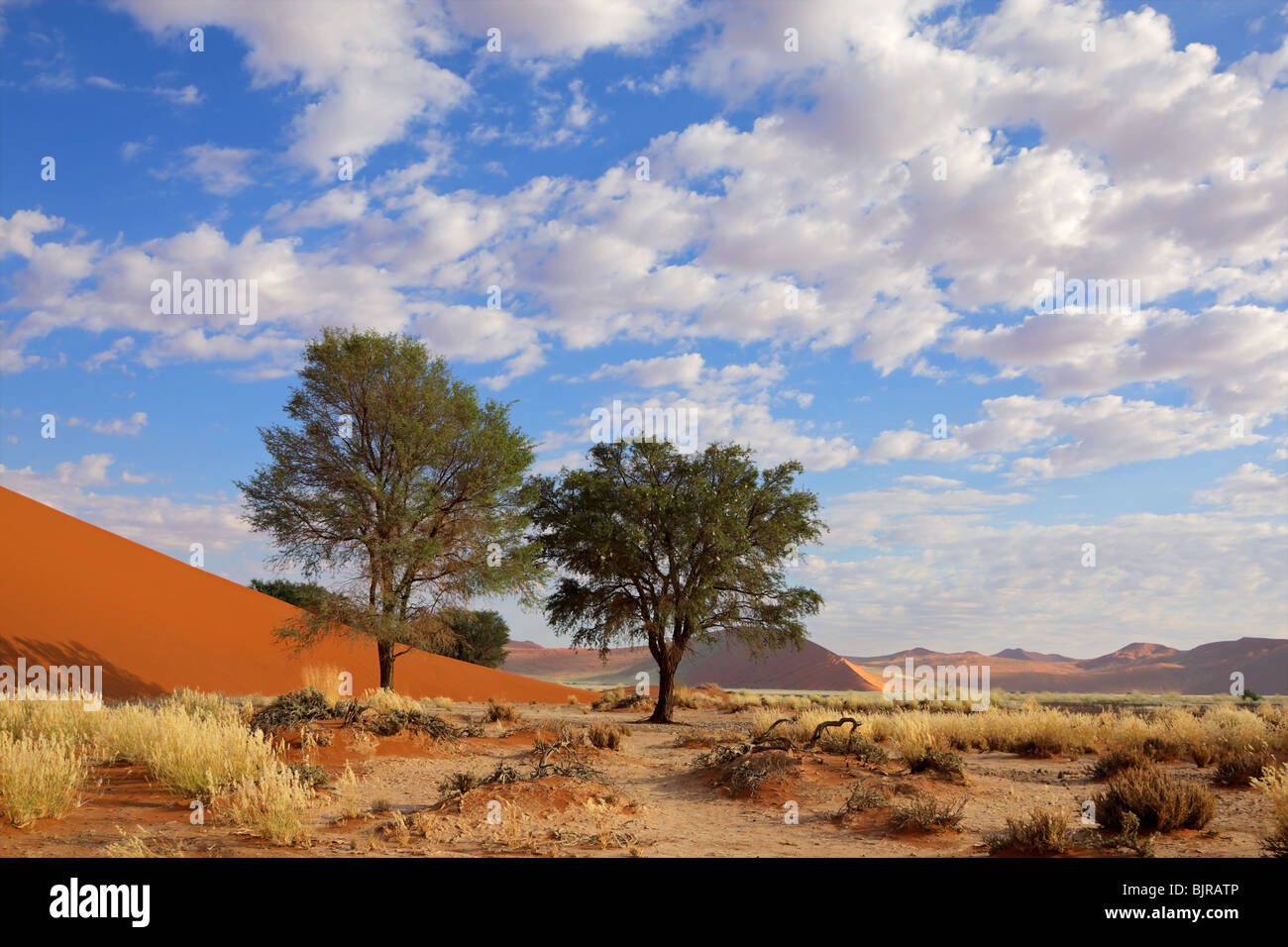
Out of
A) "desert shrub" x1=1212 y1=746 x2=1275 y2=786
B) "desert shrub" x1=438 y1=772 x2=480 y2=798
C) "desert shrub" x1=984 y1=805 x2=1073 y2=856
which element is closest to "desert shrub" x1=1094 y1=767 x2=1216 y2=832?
"desert shrub" x1=984 y1=805 x2=1073 y2=856

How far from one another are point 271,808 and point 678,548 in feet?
61.4

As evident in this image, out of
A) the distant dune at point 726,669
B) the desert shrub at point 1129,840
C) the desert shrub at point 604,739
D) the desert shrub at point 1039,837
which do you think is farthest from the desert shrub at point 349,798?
the distant dune at point 726,669

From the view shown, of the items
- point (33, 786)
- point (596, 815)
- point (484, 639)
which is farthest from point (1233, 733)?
point (484, 639)

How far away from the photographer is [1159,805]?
923cm

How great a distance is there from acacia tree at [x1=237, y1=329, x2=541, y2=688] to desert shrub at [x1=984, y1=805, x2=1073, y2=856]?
21.8 m

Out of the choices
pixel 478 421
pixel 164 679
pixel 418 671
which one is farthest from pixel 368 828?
pixel 418 671

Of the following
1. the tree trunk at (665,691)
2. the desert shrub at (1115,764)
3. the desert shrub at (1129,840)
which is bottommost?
the tree trunk at (665,691)

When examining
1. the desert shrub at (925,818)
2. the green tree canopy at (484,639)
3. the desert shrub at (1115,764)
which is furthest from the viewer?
the green tree canopy at (484,639)

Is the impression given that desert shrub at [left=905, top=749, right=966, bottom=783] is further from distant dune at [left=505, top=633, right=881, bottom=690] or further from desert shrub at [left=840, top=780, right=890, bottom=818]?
distant dune at [left=505, top=633, right=881, bottom=690]

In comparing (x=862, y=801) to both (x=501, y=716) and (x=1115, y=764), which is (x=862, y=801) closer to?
(x=1115, y=764)

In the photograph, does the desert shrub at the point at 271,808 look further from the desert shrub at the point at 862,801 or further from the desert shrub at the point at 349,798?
the desert shrub at the point at 862,801

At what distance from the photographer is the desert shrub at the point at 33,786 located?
8.63 m

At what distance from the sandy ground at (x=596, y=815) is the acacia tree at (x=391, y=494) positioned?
45.2 feet
